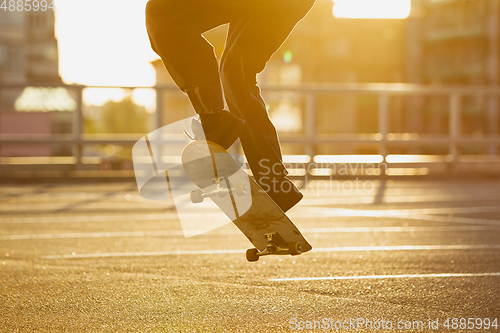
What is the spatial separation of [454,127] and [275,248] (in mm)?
9872

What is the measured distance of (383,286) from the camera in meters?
2.69

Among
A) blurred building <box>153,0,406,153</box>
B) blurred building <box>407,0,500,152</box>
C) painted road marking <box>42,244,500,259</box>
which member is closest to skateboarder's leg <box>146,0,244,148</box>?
painted road marking <box>42,244,500,259</box>

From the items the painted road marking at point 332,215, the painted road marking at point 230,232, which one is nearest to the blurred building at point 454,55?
the painted road marking at point 332,215

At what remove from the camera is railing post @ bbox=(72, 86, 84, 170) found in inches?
389

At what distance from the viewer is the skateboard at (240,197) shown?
223 centimetres

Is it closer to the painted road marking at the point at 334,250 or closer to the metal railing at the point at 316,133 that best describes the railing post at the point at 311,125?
the metal railing at the point at 316,133

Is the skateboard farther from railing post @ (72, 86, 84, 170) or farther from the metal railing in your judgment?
railing post @ (72, 86, 84, 170)

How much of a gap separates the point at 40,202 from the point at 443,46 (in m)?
53.1

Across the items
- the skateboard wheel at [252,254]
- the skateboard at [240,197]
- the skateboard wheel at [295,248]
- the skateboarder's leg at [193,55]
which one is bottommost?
the skateboard wheel at [252,254]

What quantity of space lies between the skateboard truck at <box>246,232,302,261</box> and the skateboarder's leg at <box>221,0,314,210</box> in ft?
0.51

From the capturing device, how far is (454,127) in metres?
11.6

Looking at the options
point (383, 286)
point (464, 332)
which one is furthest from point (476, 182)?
point (464, 332)

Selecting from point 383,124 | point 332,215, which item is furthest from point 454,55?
point 332,215

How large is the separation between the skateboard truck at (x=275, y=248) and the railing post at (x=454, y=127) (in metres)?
9.37
